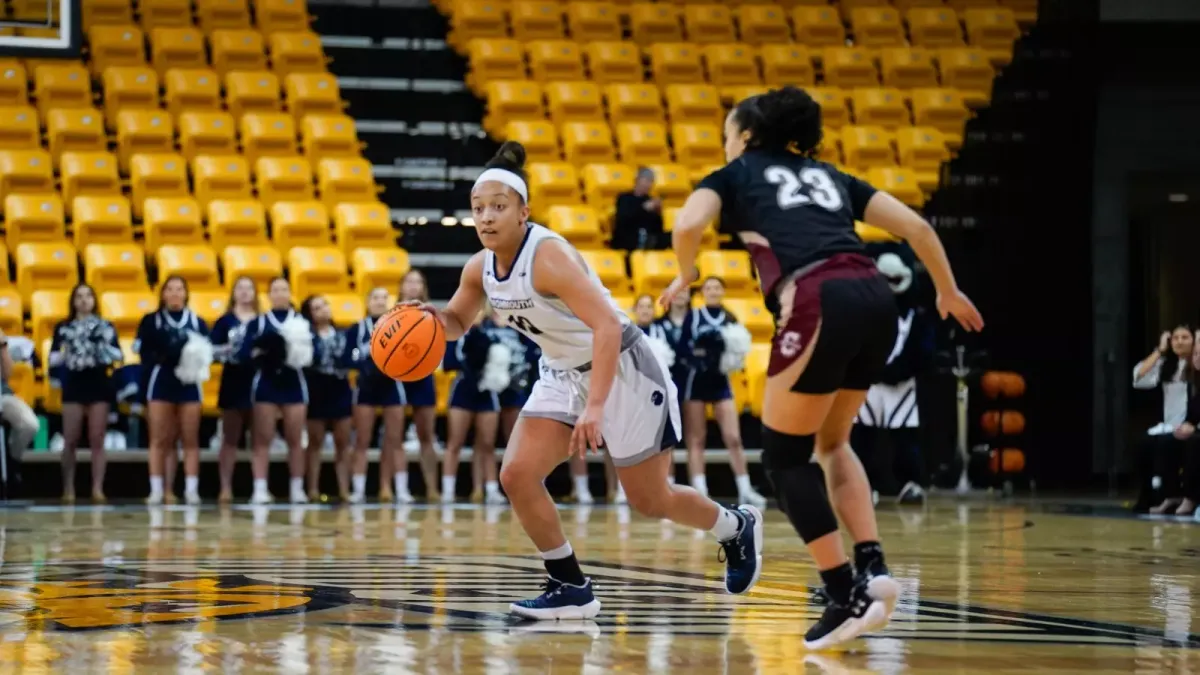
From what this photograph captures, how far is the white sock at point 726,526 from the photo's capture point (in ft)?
19.8

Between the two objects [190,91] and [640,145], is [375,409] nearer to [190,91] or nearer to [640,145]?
[190,91]

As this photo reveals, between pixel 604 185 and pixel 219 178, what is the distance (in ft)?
12.6

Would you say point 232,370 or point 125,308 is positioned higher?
point 125,308

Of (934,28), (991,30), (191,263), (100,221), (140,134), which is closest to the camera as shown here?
(191,263)

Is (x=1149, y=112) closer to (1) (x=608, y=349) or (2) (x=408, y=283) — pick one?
(2) (x=408, y=283)

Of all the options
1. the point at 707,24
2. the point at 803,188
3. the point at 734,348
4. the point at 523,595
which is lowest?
the point at 523,595

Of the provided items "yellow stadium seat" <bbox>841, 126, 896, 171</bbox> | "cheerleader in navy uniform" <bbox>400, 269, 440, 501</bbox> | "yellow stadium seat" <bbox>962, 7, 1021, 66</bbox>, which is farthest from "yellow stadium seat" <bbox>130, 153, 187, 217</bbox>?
"yellow stadium seat" <bbox>962, 7, 1021, 66</bbox>

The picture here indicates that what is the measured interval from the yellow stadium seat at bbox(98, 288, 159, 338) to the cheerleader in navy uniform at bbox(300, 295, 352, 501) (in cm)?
152

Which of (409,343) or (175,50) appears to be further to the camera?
(175,50)

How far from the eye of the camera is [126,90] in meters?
16.6

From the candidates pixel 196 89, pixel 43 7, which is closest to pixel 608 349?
pixel 43 7

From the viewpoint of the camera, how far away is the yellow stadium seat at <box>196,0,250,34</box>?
18078 millimetres

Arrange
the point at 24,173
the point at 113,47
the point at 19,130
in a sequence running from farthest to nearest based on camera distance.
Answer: the point at 113,47 < the point at 19,130 < the point at 24,173

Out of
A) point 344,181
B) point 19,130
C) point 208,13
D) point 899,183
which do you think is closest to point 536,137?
point 344,181
